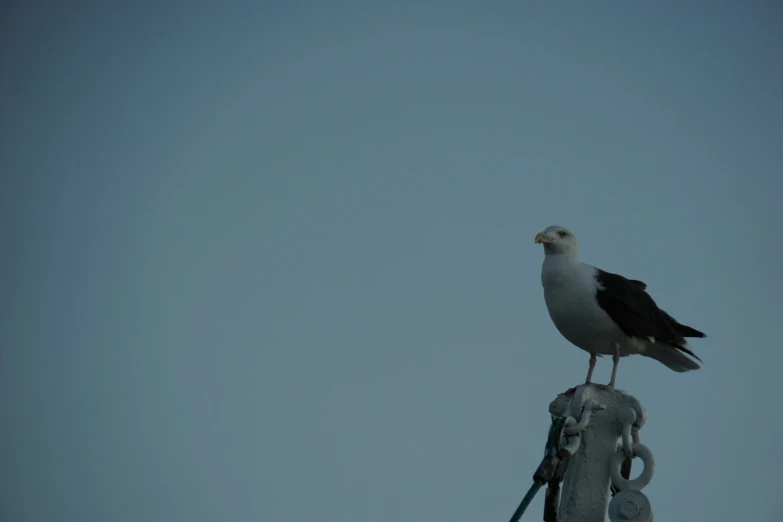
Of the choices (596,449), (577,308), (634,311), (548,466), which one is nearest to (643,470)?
(596,449)

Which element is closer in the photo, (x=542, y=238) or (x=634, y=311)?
(x=634, y=311)

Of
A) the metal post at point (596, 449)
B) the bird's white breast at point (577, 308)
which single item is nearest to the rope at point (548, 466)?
the metal post at point (596, 449)

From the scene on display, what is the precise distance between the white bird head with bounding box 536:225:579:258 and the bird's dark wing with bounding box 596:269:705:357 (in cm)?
36

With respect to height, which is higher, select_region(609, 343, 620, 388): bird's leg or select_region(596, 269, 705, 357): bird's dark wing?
select_region(596, 269, 705, 357): bird's dark wing

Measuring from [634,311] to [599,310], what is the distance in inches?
18.1

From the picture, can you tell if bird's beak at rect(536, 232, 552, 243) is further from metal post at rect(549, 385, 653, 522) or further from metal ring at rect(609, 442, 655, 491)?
metal ring at rect(609, 442, 655, 491)

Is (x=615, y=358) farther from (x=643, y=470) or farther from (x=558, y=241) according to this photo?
(x=643, y=470)

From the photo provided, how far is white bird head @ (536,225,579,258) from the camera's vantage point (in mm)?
8523

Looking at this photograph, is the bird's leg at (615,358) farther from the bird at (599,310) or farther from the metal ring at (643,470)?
the metal ring at (643,470)

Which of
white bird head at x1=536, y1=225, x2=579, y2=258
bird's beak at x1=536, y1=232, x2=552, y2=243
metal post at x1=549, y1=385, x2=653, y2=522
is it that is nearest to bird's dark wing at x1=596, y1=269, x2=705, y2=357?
white bird head at x1=536, y1=225, x2=579, y2=258

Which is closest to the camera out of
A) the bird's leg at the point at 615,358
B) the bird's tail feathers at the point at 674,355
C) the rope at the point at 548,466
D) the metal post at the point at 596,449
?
the rope at the point at 548,466

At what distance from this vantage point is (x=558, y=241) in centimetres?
854

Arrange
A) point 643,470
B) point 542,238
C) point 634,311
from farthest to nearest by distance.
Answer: point 542,238
point 634,311
point 643,470

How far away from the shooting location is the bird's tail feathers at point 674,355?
28.7 feet
